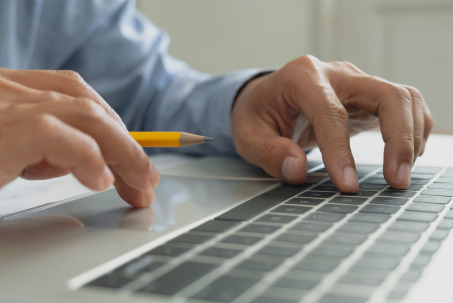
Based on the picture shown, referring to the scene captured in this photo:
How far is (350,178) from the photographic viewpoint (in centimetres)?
38

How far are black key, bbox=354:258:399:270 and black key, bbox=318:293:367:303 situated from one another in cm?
3

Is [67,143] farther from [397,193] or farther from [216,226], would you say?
[397,193]

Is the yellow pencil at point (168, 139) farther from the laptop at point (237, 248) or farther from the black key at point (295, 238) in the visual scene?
the black key at point (295, 238)

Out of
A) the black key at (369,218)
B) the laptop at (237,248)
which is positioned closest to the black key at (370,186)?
the laptop at (237,248)

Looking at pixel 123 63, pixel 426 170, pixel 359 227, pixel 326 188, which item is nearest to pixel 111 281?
pixel 359 227

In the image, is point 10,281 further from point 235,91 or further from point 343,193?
point 235,91

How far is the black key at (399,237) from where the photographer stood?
9.2 inches

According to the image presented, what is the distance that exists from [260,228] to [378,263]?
8cm

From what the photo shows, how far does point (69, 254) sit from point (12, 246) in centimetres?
4

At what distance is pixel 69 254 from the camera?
0.24 metres

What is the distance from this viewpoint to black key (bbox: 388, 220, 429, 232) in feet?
0.84

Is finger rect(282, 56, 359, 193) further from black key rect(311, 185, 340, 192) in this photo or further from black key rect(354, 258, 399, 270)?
black key rect(354, 258, 399, 270)

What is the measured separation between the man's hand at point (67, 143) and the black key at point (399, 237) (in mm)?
165

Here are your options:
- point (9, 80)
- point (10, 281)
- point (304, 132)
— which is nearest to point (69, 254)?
point (10, 281)
